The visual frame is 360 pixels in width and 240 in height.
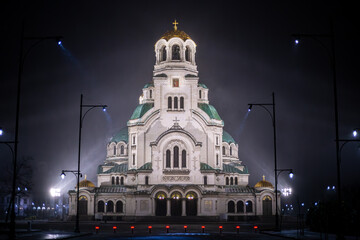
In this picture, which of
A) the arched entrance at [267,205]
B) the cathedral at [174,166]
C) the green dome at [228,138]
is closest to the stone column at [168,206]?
the cathedral at [174,166]

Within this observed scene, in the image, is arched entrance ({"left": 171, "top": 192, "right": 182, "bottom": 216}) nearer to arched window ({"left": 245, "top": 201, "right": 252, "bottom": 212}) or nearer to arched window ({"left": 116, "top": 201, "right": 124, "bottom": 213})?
arched window ({"left": 116, "top": 201, "right": 124, "bottom": 213})

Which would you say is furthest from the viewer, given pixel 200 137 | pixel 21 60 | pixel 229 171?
pixel 229 171

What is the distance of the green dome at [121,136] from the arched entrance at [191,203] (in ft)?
79.9

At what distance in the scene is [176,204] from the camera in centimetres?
7775

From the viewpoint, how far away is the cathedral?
77812 millimetres

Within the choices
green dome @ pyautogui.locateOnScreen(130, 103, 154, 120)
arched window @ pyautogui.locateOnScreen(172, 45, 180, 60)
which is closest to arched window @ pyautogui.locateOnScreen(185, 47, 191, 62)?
arched window @ pyautogui.locateOnScreen(172, 45, 180, 60)

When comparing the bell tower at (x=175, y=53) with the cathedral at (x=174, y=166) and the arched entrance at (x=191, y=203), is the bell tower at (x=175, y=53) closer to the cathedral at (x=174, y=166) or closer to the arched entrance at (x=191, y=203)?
the cathedral at (x=174, y=166)

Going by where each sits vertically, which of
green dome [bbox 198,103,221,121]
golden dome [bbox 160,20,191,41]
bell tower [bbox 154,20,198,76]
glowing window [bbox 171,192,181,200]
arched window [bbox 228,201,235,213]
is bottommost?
arched window [bbox 228,201,235,213]

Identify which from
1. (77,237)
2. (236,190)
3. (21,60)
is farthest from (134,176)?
(21,60)

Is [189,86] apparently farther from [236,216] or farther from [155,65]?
[236,216]

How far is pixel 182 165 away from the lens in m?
80.1

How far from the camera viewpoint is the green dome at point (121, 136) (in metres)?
98.2

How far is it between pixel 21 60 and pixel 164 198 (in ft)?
165

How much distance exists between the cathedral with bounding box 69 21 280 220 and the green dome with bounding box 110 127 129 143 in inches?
347
